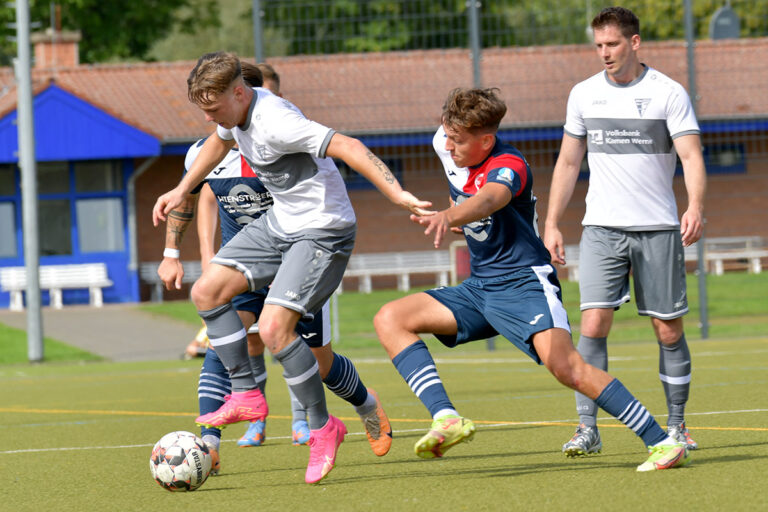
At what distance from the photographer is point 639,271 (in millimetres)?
5906

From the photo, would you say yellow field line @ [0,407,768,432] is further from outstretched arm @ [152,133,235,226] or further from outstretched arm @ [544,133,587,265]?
outstretched arm @ [152,133,235,226]

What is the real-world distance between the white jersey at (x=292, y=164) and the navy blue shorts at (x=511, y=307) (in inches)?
25.3

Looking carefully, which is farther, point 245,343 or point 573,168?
point 573,168

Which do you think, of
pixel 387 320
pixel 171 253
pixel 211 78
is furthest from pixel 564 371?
pixel 171 253

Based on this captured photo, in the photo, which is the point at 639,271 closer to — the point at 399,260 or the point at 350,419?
the point at 350,419

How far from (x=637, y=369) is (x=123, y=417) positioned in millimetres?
4676

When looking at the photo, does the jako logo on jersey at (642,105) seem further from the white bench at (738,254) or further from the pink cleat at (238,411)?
the white bench at (738,254)

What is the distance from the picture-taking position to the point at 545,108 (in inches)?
604

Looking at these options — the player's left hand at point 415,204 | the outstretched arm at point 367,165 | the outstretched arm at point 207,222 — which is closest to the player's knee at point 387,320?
the outstretched arm at point 367,165

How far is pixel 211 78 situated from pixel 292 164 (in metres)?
0.55

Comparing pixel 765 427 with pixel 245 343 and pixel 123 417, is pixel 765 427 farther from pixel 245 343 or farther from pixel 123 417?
pixel 123 417

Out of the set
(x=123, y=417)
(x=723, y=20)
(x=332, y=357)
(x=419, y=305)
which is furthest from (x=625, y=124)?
(x=723, y=20)

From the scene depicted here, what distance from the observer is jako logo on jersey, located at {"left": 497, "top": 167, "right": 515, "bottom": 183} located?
16.8ft

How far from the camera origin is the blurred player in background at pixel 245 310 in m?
5.96
